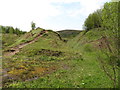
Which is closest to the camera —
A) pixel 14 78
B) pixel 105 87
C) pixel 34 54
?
pixel 105 87

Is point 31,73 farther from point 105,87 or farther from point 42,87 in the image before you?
point 105,87

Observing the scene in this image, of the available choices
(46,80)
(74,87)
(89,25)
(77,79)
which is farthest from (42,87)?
(89,25)

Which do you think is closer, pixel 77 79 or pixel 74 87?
pixel 74 87

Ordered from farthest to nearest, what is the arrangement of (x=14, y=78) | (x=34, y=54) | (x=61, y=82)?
1. (x=34, y=54)
2. (x=14, y=78)
3. (x=61, y=82)

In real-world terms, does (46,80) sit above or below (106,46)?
below

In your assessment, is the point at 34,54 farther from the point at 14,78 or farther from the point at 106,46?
the point at 106,46

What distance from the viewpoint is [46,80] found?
13336 mm

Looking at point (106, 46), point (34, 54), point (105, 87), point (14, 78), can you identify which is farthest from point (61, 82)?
point (34, 54)

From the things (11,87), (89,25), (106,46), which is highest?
(89,25)

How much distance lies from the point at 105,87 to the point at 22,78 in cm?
842

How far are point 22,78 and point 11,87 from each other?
2557mm

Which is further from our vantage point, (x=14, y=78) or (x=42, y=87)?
(x=14, y=78)

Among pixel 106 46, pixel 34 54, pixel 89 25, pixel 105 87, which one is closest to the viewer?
pixel 106 46

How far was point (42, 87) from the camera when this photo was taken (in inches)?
454
